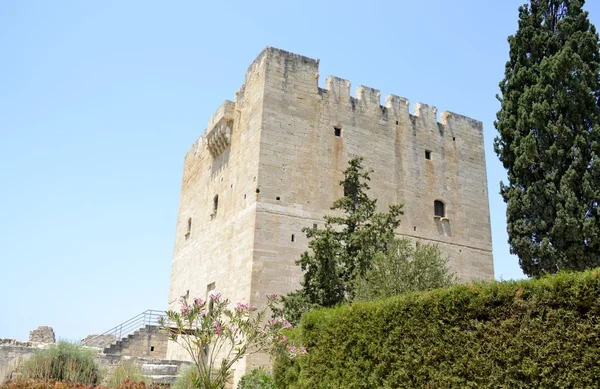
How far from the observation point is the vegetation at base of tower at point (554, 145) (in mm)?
11719

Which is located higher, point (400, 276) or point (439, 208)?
point (439, 208)

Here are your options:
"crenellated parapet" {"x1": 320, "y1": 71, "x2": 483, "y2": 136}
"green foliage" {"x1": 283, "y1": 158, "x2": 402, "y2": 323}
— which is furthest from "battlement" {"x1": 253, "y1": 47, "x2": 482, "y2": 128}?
"green foliage" {"x1": 283, "y1": 158, "x2": 402, "y2": 323}

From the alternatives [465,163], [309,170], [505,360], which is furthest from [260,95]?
[505,360]

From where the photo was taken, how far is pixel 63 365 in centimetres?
1051

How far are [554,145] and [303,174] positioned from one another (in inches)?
300

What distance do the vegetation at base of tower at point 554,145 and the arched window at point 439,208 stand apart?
6155 millimetres

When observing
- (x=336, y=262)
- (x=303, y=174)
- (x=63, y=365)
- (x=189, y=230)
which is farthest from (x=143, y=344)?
(x=336, y=262)

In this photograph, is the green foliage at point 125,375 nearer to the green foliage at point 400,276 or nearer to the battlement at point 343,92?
the green foliage at point 400,276

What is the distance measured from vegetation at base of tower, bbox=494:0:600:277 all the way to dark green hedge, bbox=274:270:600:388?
540cm

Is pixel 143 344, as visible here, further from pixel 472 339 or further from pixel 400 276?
pixel 472 339

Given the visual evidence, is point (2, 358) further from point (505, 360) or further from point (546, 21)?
point (546, 21)

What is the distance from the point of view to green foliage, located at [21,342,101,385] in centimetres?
1018

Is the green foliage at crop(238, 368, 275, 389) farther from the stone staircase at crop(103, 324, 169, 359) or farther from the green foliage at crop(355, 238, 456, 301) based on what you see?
the stone staircase at crop(103, 324, 169, 359)

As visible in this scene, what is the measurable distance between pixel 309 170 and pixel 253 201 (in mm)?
2227
